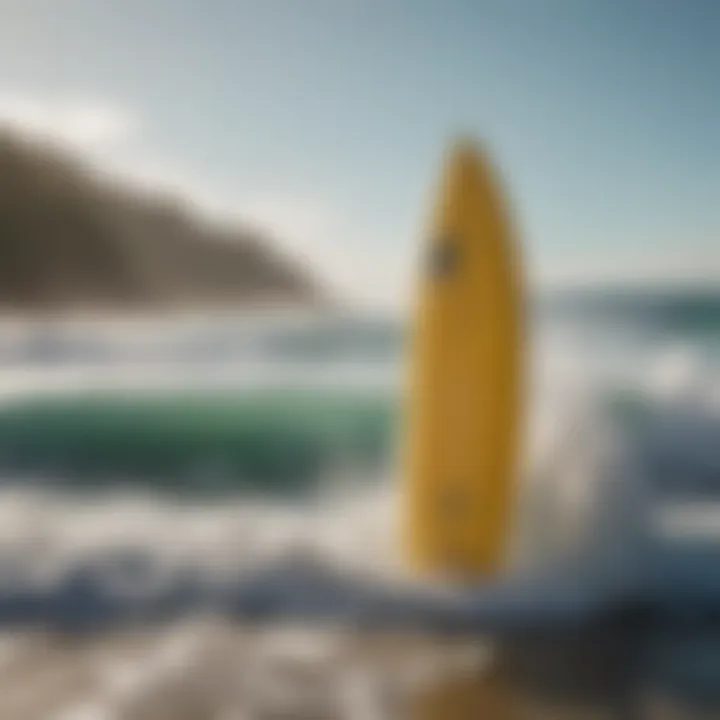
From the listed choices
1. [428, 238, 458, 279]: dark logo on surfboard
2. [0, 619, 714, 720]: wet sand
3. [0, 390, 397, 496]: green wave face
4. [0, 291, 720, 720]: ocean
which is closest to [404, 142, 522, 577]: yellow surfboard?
[428, 238, 458, 279]: dark logo on surfboard

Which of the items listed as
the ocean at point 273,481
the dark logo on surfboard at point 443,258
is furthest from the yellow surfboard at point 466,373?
the ocean at point 273,481

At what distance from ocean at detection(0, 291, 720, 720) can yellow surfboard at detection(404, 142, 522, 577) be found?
15 centimetres

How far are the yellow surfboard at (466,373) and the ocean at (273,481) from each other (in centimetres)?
15

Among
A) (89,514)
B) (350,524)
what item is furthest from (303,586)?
(89,514)

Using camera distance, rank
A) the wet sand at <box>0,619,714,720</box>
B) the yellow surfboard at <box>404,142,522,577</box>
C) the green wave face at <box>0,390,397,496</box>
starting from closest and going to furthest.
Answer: the wet sand at <box>0,619,714,720</box> → the yellow surfboard at <box>404,142,522,577</box> → the green wave face at <box>0,390,397,496</box>

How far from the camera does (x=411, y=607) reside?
1868 mm

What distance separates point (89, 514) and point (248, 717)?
1.11 m

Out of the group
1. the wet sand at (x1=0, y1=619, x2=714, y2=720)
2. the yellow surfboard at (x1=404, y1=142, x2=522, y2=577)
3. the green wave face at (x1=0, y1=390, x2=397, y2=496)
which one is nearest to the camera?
the wet sand at (x1=0, y1=619, x2=714, y2=720)

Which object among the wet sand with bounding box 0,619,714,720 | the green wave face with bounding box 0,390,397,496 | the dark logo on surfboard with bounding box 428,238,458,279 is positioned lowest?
the wet sand with bounding box 0,619,714,720

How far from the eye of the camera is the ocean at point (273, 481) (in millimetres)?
1560

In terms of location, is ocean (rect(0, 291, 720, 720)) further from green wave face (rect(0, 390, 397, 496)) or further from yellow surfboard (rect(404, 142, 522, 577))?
yellow surfboard (rect(404, 142, 522, 577))

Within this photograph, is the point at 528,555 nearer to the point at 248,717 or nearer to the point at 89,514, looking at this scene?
the point at 248,717

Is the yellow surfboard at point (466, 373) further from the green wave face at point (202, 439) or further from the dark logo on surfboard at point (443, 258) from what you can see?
the green wave face at point (202, 439)

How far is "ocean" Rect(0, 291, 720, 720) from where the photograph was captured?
61.4 inches
